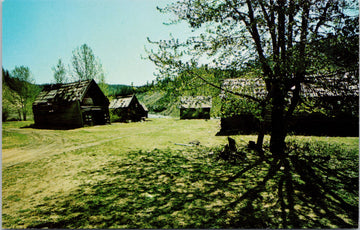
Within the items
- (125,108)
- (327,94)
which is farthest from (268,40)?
(125,108)

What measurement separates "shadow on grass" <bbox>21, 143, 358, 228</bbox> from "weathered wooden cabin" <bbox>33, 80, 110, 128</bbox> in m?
21.2

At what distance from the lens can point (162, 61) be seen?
7531 mm

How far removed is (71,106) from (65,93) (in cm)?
287

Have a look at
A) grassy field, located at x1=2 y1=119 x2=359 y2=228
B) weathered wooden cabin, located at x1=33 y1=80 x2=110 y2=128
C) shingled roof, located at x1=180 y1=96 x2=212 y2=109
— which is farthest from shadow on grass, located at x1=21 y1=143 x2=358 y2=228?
weathered wooden cabin, located at x1=33 y1=80 x2=110 y2=128

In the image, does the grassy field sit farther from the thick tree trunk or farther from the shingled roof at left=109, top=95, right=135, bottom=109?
the shingled roof at left=109, top=95, right=135, bottom=109

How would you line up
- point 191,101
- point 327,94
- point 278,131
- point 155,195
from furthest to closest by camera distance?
1. point 278,131
2. point 191,101
3. point 327,94
4. point 155,195

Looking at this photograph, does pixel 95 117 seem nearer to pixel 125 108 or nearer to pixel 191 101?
pixel 125 108

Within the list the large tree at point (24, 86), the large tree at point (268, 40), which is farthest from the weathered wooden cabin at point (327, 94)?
the large tree at point (24, 86)

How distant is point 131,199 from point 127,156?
4.96 m

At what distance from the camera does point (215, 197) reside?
489 centimetres

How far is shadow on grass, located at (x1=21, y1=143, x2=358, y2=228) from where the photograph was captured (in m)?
3.90

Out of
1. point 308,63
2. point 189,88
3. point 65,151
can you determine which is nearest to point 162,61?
point 189,88

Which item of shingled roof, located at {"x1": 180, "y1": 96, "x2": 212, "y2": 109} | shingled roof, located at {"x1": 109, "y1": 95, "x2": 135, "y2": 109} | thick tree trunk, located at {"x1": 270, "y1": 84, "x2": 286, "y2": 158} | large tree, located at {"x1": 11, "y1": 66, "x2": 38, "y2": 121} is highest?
large tree, located at {"x1": 11, "y1": 66, "x2": 38, "y2": 121}

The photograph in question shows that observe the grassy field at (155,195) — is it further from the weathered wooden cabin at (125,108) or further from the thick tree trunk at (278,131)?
the weathered wooden cabin at (125,108)
